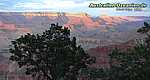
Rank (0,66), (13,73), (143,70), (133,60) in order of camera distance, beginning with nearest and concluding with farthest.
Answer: (143,70) < (133,60) < (13,73) < (0,66)

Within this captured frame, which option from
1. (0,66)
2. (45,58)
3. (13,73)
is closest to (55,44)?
(45,58)

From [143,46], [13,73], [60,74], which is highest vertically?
[143,46]

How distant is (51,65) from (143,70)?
664 centimetres

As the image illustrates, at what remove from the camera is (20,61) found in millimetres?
27938

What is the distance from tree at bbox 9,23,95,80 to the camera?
89.2 ft

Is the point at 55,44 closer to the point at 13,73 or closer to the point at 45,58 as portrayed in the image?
the point at 45,58

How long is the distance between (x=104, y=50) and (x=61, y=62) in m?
123

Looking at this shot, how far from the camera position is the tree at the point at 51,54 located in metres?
27.2

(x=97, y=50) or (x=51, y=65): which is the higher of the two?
(x=51, y=65)

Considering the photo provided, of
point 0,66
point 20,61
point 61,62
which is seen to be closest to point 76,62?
point 61,62

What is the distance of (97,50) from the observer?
149000 mm

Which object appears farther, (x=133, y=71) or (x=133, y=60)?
(x=133, y=60)

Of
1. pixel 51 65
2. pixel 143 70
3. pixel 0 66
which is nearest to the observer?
pixel 143 70

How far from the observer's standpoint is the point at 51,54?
2728 centimetres
